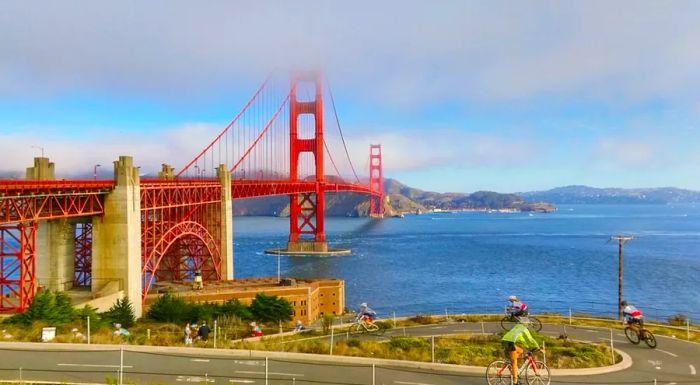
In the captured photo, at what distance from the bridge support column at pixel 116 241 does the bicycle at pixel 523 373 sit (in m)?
21.8

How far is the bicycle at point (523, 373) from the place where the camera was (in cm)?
1031

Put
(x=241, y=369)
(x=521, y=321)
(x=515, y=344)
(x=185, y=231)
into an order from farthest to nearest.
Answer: (x=185, y=231) → (x=521, y=321) → (x=241, y=369) → (x=515, y=344)

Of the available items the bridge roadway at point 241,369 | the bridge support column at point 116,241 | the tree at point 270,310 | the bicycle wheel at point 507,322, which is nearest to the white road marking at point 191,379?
the bridge roadway at point 241,369

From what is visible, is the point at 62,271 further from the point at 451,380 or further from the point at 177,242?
the point at 451,380

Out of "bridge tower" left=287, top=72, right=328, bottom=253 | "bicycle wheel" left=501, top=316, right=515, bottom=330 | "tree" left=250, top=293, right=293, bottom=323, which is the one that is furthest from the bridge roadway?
"bridge tower" left=287, top=72, right=328, bottom=253

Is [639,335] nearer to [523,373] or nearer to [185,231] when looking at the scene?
[523,373]

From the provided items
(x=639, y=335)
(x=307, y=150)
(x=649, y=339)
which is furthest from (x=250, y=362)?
(x=307, y=150)

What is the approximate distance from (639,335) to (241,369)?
36.0ft

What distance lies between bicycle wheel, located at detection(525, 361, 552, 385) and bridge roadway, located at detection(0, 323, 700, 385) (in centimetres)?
51

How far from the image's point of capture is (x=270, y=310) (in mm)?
30016

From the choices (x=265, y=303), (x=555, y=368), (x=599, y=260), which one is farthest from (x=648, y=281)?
(x=555, y=368)

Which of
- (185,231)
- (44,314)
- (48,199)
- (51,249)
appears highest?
(48,199)

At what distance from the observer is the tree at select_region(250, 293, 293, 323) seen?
98.1ft

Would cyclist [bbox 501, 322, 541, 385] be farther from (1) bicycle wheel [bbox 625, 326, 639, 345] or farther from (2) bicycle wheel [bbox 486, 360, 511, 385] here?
(1) bicycle wheel [bbox 625, 326, 639, 345]
